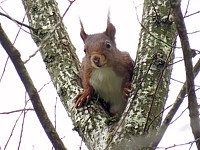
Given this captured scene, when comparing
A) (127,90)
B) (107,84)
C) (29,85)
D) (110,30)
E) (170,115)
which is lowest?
(170,115)

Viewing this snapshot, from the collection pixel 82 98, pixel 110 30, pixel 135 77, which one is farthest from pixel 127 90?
pixel 110 30

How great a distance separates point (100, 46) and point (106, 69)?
0.66 feet

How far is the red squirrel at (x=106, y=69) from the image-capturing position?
394 cm

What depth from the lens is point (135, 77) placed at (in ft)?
→ 11.4

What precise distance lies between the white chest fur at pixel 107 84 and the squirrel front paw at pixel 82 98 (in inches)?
11.5

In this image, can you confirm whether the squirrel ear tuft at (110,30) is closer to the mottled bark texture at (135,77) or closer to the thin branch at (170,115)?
the mottled bark texture at (135,77)

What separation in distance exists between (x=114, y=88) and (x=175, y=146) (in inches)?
61.1

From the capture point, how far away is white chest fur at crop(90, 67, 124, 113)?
4008mm

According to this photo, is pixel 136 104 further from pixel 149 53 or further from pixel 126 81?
pixel 126 81

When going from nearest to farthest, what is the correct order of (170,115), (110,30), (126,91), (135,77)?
(170,115) < (135,77) < (126,91) < (110,30)

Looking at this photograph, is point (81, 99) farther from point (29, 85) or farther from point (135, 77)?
point (29, 85)

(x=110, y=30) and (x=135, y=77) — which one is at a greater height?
(x=110, y=30)

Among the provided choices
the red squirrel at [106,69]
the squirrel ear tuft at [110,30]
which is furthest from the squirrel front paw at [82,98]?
the squirrel ear tuft at [110,30]

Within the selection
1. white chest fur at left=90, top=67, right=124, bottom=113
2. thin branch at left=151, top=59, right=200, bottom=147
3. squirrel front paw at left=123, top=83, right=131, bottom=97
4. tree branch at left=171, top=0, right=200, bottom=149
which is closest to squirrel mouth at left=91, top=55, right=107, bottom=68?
white chest fur at left=90, top=67, right=124, bottom=113
